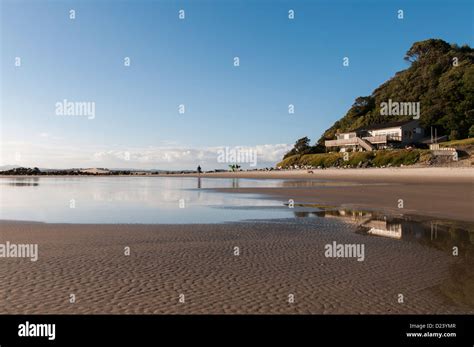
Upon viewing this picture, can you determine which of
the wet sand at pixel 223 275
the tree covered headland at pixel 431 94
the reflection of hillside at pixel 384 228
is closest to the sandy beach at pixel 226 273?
the wet sand at pixel 223 275

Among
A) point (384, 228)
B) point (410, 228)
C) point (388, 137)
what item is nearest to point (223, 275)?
point (384, 228)

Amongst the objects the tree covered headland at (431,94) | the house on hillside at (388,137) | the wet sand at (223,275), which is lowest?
the wet sand at (223,275)

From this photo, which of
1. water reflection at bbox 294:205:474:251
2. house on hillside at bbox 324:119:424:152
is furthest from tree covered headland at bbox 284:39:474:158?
water reflection at bbox 294:205:474:251

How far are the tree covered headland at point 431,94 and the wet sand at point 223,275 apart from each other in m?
80.7

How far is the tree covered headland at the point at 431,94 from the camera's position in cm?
8700

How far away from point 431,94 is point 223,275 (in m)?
109

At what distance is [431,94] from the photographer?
10225 cm

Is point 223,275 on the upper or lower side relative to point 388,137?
lower

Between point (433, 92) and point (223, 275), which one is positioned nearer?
point (223, 275)

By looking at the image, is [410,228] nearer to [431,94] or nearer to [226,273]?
[226,273]

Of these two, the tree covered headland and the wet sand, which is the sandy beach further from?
the tree covered headland

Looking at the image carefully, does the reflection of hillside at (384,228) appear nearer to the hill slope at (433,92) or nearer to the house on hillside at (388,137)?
the hill slope at (433,92)

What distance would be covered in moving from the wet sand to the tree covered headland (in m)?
80.7

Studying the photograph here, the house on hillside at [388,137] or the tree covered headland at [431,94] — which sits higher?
the tree covered headland at [431,94]
